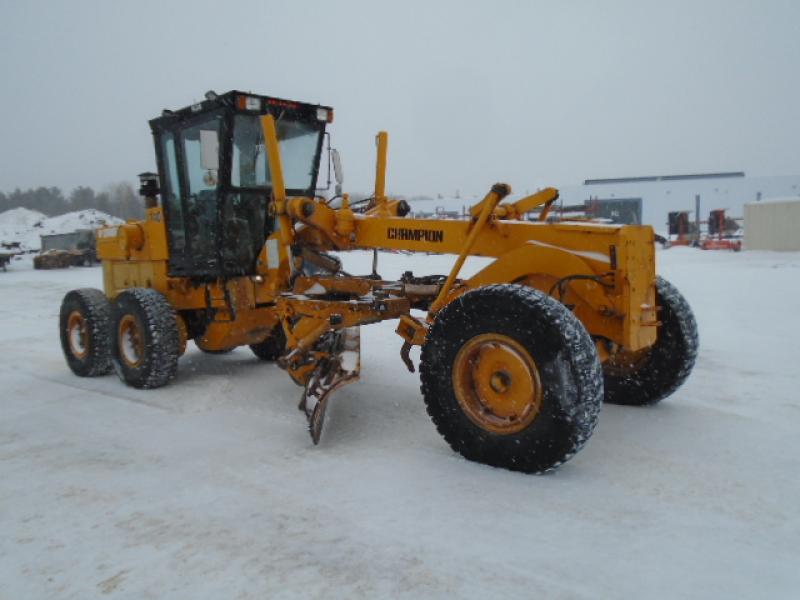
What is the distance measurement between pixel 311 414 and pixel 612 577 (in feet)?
7.57

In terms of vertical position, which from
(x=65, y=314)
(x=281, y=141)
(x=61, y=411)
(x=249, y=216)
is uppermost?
(x=281, y=141)

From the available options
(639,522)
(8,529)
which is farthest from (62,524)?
(639,522)

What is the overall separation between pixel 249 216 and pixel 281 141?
31.8 inches

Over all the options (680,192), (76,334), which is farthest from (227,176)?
(680,192)

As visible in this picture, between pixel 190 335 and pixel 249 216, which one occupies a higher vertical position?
pixel 249 216

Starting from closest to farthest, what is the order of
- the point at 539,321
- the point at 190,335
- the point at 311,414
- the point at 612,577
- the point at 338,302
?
the point at 612,577 < the point at 539,321 < the point at 311,414 < the point at 338,302 < the point at 190,335

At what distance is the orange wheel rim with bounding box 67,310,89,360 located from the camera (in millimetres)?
6732

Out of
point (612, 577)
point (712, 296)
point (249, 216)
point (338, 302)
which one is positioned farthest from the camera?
point (712, 296)

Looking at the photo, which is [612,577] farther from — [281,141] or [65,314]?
[65,314]

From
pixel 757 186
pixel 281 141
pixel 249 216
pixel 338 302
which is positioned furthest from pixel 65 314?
pixel 757 186

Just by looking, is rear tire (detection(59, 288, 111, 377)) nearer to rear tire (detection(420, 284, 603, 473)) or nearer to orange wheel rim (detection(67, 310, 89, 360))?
orange wheel rim (detection(67, 310, 89, 360))

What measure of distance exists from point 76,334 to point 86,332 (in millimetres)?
421

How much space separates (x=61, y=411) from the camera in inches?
207

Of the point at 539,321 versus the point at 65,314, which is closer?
the point at 539,321
